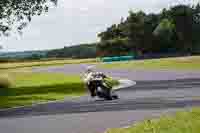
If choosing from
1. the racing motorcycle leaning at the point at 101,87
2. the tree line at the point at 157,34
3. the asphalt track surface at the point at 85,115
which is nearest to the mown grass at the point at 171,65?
the racing motorcycle leaning at the point at 101,87

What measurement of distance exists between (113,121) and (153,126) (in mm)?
2587

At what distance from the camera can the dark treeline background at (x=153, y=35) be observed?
96.9 metres

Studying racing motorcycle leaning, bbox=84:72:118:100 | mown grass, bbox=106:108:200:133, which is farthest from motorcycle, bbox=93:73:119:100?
mown grass, bbox=106:108:200:133

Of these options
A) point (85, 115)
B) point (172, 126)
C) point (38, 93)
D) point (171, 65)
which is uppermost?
point (172, 126)

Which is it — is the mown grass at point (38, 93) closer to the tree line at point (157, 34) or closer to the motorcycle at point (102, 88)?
the motorcycle at point (102, 88)

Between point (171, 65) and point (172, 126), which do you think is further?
point (171, 65)

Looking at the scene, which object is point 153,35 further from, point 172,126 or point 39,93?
point 172,126

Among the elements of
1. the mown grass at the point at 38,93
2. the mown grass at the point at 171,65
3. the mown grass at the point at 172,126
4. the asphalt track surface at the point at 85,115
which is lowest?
the mown grass at the point at 171,65

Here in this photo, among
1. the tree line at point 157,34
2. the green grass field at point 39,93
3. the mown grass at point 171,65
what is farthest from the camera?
the tree line at point 157,34

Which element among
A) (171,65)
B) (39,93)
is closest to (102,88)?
(39,93)

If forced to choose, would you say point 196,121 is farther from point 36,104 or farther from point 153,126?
point 36,104

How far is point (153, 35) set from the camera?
322 feet

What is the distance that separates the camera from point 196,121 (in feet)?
37.4

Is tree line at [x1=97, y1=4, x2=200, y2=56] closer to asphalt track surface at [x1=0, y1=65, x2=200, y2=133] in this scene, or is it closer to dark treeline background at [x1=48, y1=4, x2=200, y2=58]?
dark treeline background at [x1=48, y1=4, x2=200, y2=58]
